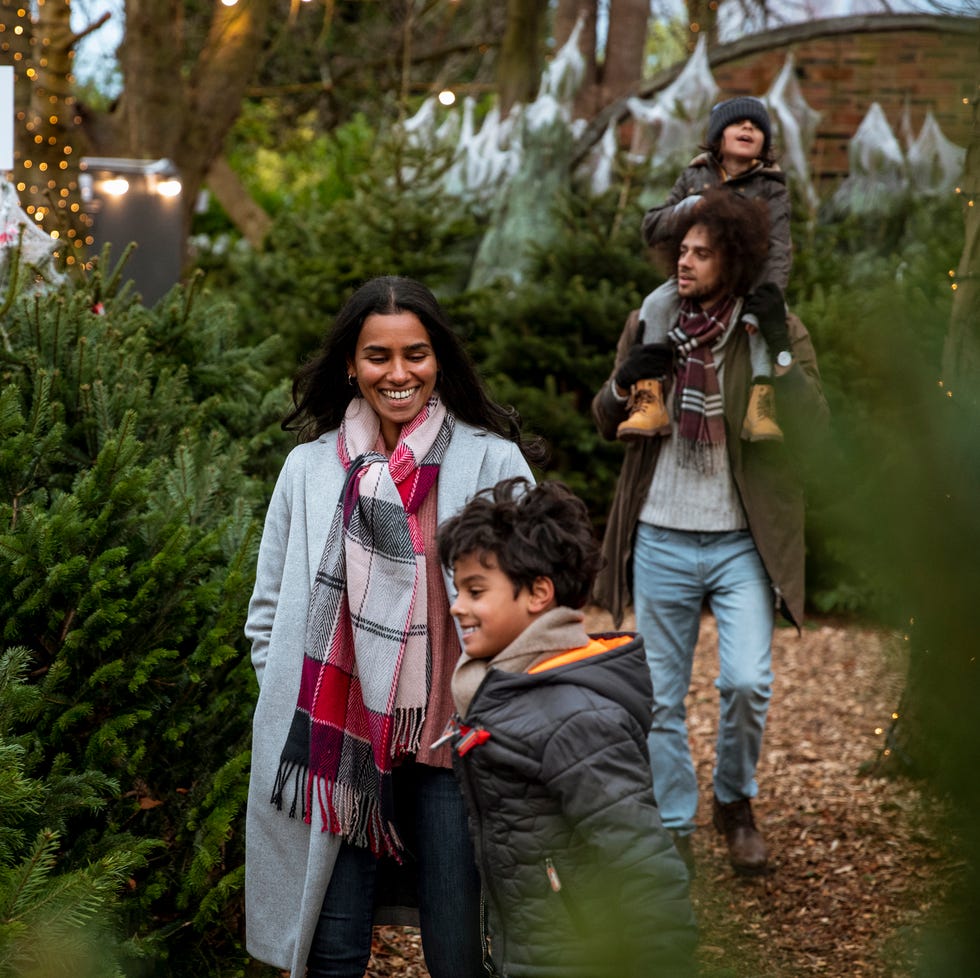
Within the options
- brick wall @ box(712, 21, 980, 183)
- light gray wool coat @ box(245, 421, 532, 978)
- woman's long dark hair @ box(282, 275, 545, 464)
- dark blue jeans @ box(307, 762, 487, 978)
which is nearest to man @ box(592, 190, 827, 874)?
woman's long dark hair @ box(282, 275, 545, 464)

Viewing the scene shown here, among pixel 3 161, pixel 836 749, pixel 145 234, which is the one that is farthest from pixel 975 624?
pixel 145 234

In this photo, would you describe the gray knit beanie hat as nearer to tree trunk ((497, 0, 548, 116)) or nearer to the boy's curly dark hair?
the boy's curly dark hair

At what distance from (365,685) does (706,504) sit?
180 cm

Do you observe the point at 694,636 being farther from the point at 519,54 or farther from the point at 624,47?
the point at 624,47

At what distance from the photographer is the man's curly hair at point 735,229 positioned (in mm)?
3781

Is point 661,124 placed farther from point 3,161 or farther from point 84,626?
point 84,626

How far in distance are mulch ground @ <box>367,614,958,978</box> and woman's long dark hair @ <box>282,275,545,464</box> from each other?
933 millimetres

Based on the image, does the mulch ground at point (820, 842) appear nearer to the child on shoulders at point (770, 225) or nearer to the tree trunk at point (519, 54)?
the child on shoulders at point (770, 225)

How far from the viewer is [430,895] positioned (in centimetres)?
Answer: 253

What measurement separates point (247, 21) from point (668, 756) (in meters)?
10.4

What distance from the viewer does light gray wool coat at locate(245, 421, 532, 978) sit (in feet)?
8.21

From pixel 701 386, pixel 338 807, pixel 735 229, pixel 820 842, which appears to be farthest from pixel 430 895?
pixel 820 842

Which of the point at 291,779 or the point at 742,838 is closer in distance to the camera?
the point at 291,779

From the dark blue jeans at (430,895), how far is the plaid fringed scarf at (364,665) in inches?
2.4
